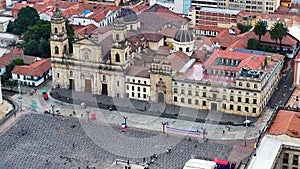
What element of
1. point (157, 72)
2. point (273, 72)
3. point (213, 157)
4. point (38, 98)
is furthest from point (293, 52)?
point (38, 98)

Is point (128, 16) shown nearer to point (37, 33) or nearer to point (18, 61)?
point (37, 33)

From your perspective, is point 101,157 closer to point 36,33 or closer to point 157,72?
point 157,72

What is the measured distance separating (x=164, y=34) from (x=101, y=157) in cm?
5191

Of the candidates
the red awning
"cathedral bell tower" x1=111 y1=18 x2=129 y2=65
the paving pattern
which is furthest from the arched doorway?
the red awning

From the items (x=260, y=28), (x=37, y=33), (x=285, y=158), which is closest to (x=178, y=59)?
(x=260, y=28)

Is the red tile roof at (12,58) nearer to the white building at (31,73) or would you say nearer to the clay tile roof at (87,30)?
the white building at (31,73)

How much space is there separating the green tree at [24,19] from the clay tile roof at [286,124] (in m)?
89.2

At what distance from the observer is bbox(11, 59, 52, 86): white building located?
14412 centimetres

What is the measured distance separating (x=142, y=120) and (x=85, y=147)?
626 inches

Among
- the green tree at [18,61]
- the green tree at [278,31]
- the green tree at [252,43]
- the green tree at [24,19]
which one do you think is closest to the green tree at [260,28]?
the green tree at [278,31]

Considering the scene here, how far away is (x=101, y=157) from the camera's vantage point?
11325 centimetres

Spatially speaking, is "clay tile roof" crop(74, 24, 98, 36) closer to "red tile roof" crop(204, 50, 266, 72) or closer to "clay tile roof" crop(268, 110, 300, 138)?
"red tile roof" crop(204, 50, 266, 72)

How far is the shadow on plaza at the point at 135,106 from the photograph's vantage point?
12694 centimetres

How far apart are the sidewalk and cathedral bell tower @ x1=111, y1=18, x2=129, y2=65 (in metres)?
9.66
